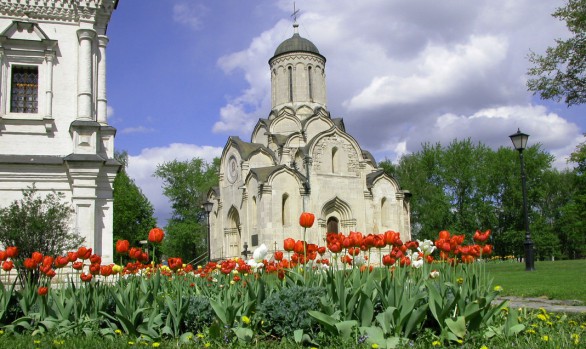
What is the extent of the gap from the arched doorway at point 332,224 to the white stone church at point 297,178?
0.06 meters

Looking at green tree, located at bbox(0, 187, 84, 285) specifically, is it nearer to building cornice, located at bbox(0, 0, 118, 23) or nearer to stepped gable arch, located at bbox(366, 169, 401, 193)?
building cornice, located at bbox(0, 0, 118, 23)

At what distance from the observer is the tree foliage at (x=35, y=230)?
1273 cm

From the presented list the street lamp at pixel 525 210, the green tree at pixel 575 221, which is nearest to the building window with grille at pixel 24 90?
the street lamp at pixel 525 210

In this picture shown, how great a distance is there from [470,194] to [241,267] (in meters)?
46.7

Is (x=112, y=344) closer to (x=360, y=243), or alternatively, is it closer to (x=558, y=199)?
(x=360, y=243)

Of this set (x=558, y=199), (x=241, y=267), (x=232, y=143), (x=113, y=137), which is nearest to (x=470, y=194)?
(x=558, y=199)

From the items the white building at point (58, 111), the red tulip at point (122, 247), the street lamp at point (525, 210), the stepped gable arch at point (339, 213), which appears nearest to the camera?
the red tulip at point (122, 247)

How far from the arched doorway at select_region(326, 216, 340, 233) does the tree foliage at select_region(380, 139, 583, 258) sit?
19638 mm

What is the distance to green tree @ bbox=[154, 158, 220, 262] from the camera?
162 feet

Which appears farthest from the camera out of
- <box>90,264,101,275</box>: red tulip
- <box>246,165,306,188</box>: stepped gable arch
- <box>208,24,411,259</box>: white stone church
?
<box>208,24,411,259</box>: white stone church

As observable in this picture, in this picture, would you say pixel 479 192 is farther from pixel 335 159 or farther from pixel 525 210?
pixel 525 210

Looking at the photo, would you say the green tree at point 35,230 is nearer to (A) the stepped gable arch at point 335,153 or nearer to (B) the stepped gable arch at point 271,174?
(B) the stepped gable arch at point 271,174

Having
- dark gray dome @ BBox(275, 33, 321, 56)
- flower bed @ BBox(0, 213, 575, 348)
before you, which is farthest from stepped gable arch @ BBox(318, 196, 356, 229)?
flower bed @ BBox(0, 213, 575, 348)

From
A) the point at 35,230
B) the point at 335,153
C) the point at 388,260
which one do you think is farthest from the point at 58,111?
the point at 335,153
